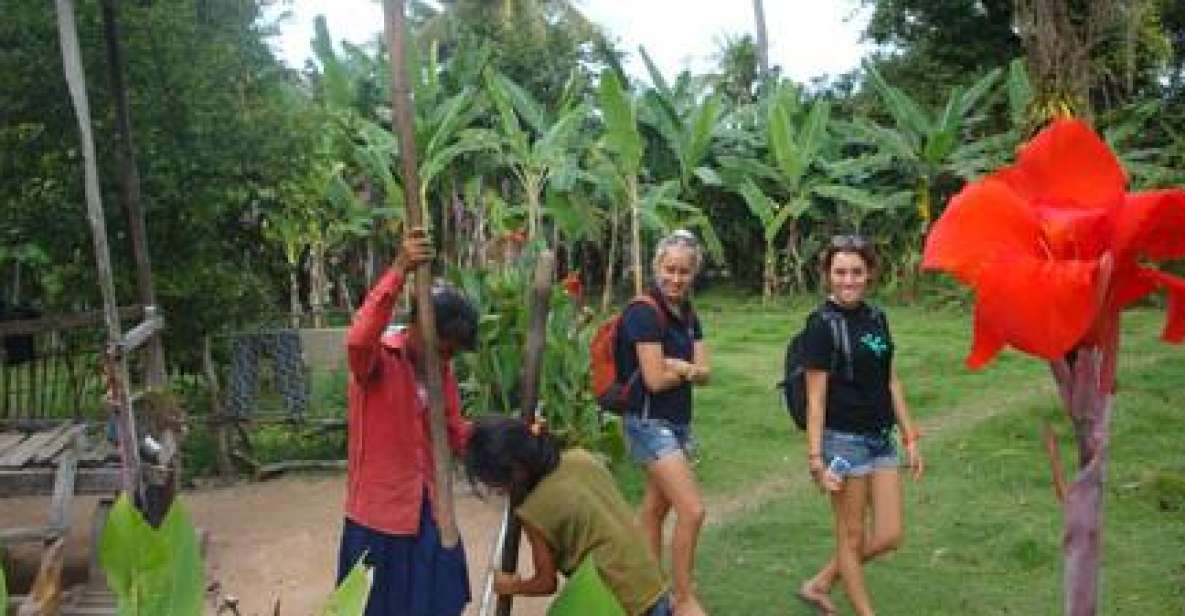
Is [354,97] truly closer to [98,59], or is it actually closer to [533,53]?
[533,53]

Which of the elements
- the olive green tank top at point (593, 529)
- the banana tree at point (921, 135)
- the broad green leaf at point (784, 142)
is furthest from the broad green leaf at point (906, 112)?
the olive green tank top at point (593, 529)

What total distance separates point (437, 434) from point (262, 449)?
5.60 m

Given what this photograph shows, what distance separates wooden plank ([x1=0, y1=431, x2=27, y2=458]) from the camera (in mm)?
4855

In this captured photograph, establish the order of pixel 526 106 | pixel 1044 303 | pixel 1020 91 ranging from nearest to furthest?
pixel 1044 303 < pixel 526 106 < pixel 1020 91

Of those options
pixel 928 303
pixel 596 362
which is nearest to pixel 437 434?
pixel 596 362

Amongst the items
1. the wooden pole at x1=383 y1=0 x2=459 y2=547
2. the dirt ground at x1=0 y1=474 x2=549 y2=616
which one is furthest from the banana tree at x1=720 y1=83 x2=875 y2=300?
the wooden pole at x1=383 y1=0 x2=459 y2=547

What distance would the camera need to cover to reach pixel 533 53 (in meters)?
14.9

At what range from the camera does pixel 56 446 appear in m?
4.80

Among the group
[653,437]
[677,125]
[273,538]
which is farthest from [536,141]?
[653,437]

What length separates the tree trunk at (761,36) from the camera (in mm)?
15645

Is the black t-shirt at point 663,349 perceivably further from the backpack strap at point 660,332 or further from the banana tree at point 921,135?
the banana tree at point 921,135

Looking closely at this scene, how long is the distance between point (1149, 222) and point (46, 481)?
4.48m

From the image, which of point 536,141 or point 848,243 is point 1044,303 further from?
point 536,141

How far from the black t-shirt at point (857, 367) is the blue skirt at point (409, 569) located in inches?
49.8
